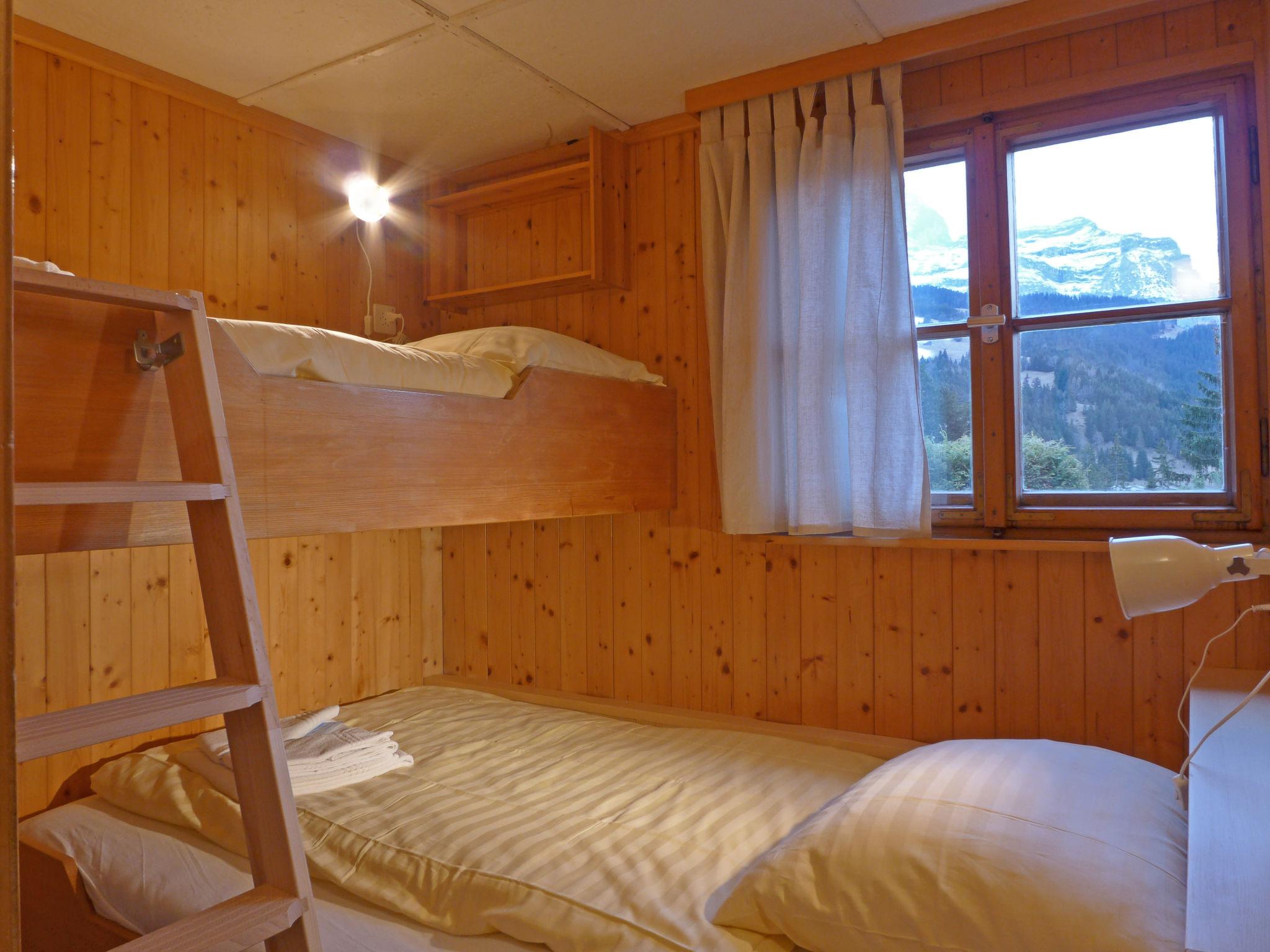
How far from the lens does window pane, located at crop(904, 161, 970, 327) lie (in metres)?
2.32

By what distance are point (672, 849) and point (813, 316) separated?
1.39 m

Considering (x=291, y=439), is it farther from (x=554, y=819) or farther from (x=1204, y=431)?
(x=1204, y=431)

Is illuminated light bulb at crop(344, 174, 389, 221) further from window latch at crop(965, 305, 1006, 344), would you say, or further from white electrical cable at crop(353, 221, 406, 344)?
window latch at crop(965, 305, 1006, 344)

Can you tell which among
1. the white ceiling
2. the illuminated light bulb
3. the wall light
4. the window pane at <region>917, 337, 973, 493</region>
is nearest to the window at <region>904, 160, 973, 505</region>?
the window pane at <region>917, 337, 973, 493</region>

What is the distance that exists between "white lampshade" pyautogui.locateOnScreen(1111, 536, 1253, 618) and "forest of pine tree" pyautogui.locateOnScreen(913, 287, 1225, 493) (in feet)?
4.07

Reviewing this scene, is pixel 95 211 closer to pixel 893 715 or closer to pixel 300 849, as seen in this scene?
pixel 300 849

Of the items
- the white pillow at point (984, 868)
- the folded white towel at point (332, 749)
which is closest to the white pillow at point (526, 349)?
the folded white towel at point (332, 749)

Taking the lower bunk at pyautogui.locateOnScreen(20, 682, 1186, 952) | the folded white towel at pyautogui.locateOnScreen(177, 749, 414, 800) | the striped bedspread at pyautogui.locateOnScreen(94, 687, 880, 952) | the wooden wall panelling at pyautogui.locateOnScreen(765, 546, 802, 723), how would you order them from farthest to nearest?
1. the wooden wall panelling at pyautogui.locateOnScreen(765, 546, 802, 723)
2. the folded white towel at pyautogui.locateOnScreen(177, 749, 414, 800)
3. the striped bedspread at pyautogui.locateOnScreen(94, 687, 880, 952)
4. the lower bunk at pyautogui.locateOnScreen(20, 682, 1186, 952)

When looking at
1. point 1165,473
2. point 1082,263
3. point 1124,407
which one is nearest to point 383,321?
point 1082,263

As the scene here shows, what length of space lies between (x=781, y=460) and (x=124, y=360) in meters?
1.62

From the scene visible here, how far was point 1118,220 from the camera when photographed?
2121mm

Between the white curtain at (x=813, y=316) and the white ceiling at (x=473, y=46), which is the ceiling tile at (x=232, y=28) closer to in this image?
the white ceiling at (x=473, y=46)

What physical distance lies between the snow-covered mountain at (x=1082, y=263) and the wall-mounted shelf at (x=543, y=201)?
92 centimetres

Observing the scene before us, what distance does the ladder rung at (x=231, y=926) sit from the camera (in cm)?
99
